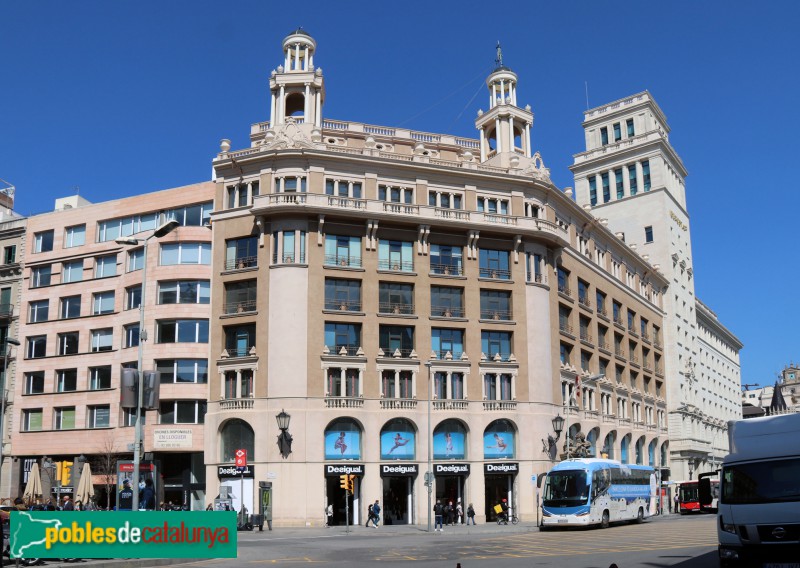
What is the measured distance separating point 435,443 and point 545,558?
31.3 meters

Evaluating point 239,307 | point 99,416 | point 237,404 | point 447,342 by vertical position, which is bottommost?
point 99,416

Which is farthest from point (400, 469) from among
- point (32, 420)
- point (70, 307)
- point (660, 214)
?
point (660, 214)

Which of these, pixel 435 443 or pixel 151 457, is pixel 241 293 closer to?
pixel 151 457

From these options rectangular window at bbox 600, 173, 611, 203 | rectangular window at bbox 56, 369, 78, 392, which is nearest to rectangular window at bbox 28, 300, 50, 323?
rectangular window at bbox 56, 369, 78, 392

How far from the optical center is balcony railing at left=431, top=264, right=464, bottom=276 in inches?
2391

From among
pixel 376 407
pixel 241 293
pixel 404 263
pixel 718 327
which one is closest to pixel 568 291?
pixel 404 263

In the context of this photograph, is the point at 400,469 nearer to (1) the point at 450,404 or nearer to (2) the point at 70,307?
(1) the point at 450,404

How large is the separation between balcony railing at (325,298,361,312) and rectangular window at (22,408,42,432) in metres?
25.2

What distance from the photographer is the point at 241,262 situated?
5841cm

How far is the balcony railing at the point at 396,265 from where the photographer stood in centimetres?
5925

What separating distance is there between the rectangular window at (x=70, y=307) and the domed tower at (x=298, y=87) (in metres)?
20.4

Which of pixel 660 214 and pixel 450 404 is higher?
pixel 660 214

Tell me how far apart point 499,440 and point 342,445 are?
1156cm

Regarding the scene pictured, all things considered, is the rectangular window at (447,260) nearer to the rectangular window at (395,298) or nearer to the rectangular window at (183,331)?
the rectangular window at (395,298)
